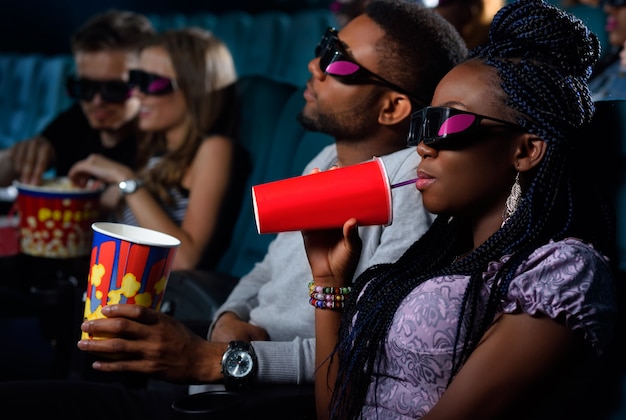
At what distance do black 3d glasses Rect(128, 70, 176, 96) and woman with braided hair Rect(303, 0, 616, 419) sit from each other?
1250 mm

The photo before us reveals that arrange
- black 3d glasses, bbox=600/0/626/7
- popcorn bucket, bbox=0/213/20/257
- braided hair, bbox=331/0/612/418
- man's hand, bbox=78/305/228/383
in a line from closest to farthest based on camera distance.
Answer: braided hair, bbox=331/0/612/418
man's hand, bbox=78/305/228/383
popcorn bucket, bbox=0/213/20/257
black 3d glasses, bbox=600/0/626/7

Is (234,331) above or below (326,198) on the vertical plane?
below

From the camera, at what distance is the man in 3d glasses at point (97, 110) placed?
272cm

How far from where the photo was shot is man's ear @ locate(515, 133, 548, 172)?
3.77 feet

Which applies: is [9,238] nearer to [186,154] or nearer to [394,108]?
[186,154]

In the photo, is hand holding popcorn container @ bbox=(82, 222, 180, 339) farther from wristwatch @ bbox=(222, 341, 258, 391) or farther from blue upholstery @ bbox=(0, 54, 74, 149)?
blue upholstery @ bbox=(0, 54, 74, 149)

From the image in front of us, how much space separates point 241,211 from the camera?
2.38 metres

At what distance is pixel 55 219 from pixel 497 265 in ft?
4.07

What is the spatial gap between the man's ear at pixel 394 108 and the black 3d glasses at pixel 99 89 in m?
1.39

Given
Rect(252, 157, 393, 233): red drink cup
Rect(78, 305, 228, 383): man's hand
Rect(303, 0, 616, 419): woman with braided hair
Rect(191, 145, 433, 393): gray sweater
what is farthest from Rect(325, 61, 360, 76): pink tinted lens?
Rect(78, 305, 228, 383): man's hand

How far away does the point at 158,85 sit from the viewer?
2.39 m

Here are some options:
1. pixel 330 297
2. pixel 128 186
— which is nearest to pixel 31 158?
pixel 128 186

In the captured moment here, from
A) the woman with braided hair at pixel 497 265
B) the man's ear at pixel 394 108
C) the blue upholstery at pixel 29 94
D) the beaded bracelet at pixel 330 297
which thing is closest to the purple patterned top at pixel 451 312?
the woman with braided hair at pixel 497 265

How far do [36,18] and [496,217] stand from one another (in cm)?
481
